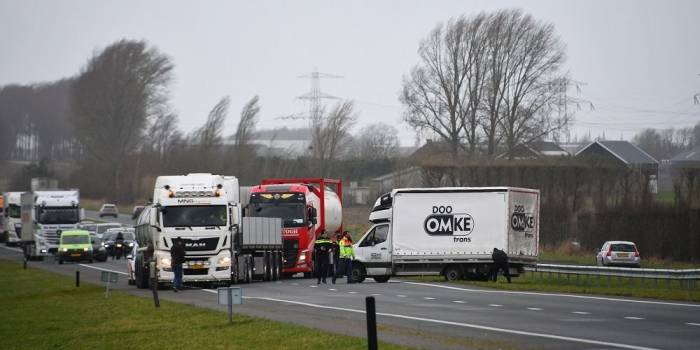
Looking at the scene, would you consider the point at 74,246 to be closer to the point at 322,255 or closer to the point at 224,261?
the point at 322,255

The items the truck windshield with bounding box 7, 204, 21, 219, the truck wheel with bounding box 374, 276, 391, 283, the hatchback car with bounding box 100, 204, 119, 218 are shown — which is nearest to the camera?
the truck wheel with bounding box 374, 276, 391, 283

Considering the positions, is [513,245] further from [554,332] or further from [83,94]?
[83,94]

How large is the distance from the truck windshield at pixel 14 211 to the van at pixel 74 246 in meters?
13.5

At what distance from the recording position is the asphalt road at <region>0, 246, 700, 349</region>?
21.3 m

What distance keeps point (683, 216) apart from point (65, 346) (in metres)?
46.3

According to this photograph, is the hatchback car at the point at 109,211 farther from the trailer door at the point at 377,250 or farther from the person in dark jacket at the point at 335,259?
the trailer door at the point at 377,250

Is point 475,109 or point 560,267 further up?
point 475,109

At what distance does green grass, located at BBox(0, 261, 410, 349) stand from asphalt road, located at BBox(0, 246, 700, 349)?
41.8 inches

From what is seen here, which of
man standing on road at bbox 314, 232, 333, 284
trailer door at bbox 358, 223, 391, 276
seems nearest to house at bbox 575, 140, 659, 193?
trailer door at bbox 358, 223, 391, 276

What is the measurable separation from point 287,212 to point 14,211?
38035 mm

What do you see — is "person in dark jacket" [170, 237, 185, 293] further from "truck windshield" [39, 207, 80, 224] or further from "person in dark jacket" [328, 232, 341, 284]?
"truck windshield" [39, 207, 80, 224]

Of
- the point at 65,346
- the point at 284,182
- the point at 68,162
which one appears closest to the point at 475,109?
the point at 284,182

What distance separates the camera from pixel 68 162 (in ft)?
594

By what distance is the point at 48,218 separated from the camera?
238 feet
